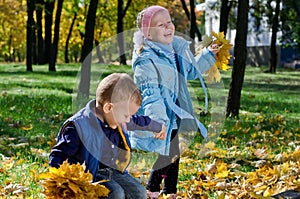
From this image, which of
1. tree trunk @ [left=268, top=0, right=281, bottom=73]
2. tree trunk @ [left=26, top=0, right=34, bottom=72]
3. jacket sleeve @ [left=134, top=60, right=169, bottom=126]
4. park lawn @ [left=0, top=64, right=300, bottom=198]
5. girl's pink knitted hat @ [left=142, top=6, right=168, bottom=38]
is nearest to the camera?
jacket sleeve @ [left=134, top=60, right=169, bottom=126]

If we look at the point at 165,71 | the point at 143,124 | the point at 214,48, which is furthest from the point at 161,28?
the point at 143,124

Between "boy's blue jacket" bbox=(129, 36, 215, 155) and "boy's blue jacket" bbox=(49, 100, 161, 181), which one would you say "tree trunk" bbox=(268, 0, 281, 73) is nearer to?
"boy's blue jacket" bbox=(129, 36, 215, 155)

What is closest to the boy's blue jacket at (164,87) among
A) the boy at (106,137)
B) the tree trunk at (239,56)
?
the boy at (106,137)

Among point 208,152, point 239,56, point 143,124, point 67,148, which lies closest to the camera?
point 67,148

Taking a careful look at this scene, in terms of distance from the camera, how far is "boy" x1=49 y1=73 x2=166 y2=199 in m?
3.28

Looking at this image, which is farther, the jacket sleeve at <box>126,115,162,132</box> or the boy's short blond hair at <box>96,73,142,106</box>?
the jacket sleeve at <box>126,115,162,132</box>

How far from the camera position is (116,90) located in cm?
337

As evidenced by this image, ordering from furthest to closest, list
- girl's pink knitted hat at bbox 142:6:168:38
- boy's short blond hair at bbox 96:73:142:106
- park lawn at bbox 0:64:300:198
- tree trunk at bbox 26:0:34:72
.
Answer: tree trunk at bbox 26:0:34:72
park lawn at bbox 0:64:300:198
girl's pink knitted hat at bbox 142:6:168:38
boy's short blond hair at bbox 96:73:142:106

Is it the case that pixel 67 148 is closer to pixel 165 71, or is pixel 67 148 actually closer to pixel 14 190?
pixel 165 71

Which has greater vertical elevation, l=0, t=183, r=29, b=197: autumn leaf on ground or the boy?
the boy

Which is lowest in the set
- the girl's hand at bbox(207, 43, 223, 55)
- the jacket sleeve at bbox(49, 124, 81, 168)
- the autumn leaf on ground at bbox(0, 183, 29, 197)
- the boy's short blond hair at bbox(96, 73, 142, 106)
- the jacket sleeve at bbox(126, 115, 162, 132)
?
the autumn leaf on ground at bbox(0, 183, 29, 197)

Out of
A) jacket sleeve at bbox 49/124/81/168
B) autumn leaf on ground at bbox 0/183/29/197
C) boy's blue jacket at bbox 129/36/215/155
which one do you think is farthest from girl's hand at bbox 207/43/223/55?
Result: autumn leaf on ground at bbox 0/183/29/197

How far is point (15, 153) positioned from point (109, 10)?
112ft

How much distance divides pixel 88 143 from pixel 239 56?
22.3 feet
